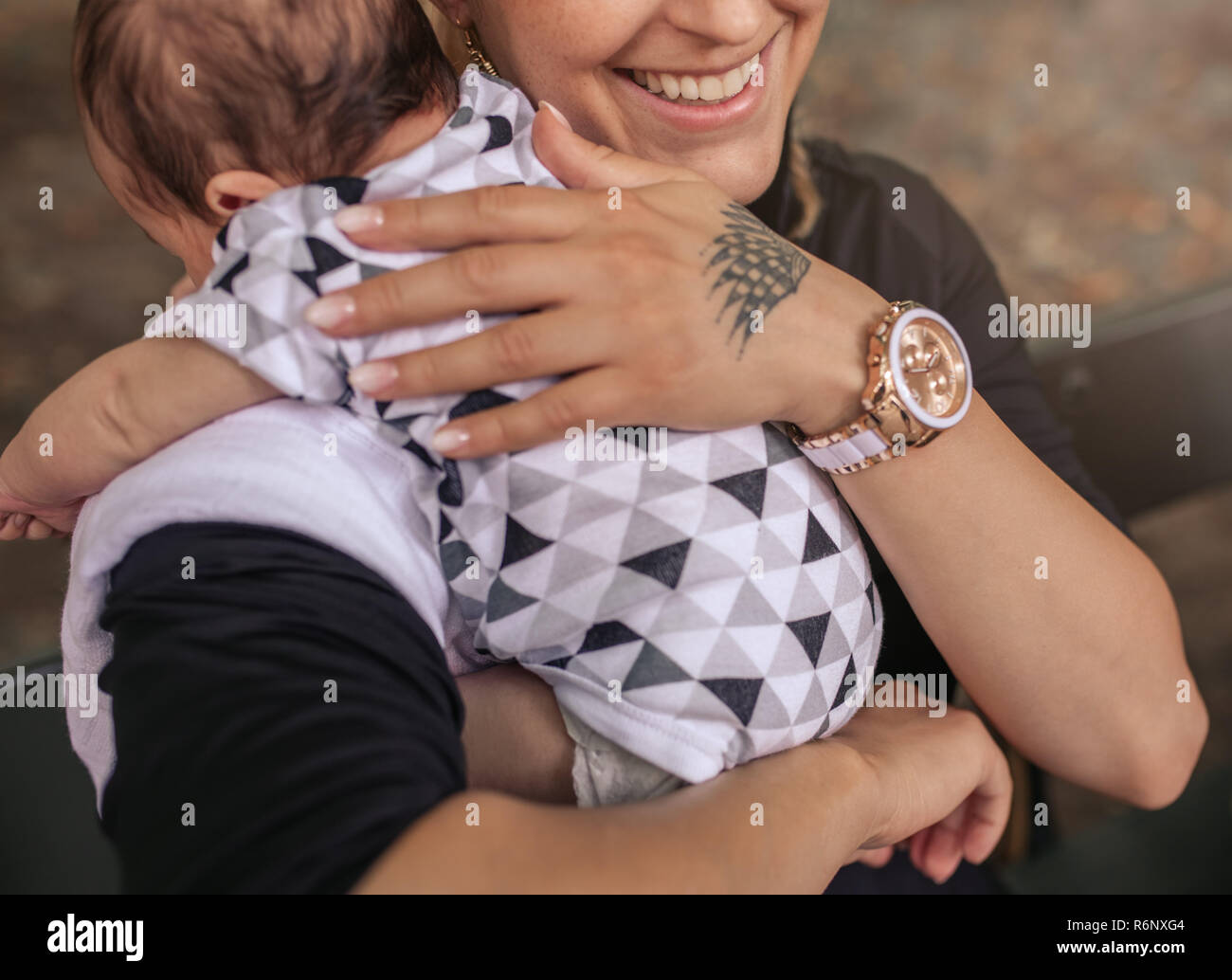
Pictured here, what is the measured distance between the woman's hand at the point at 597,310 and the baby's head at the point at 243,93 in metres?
0.10

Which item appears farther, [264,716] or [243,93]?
[243,93]

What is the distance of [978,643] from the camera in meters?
0.83

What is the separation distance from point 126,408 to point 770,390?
467 mm

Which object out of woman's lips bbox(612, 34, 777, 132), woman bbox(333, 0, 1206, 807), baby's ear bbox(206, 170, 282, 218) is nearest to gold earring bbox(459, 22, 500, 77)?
woman bbox(333, 0, 1206, 807)

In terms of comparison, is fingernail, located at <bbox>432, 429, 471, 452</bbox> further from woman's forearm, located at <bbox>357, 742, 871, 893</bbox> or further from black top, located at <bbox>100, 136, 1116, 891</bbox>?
woman's forearm, located at <bbox>357, 742, 871, 893</bbox>

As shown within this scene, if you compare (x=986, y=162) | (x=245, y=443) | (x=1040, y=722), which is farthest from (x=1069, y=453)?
(x=986, y=162)

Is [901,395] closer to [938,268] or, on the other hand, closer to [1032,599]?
[1032,599]

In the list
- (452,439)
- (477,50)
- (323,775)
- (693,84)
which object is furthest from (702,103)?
(323,775)

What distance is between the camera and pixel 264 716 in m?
0.55

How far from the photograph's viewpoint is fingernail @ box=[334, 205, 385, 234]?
65 centimetres
